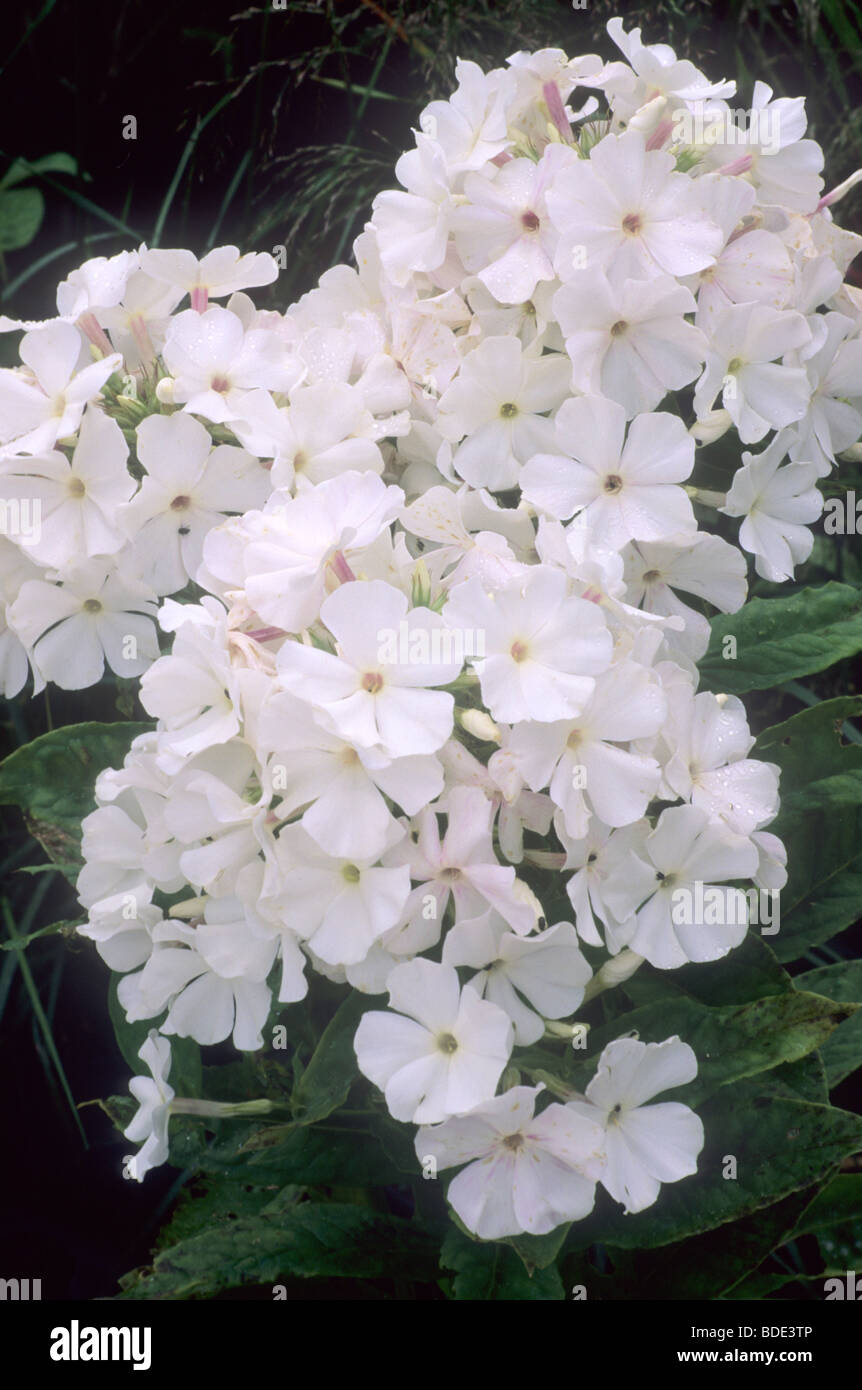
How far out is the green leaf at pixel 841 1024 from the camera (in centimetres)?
92

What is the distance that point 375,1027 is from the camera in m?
0.68

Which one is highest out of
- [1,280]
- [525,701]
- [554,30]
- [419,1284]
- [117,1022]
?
[554,30]

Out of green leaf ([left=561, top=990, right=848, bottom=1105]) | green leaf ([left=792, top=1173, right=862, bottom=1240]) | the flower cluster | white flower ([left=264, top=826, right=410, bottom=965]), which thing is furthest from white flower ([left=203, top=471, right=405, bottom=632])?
green leaf ([left=792, top=1173, right=862, bottom=1240])

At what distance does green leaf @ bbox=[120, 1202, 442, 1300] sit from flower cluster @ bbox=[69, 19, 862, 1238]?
9 centimetres

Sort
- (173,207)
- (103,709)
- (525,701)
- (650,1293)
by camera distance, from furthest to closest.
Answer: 1. (173,207)
2. (103,709)
3. (650,1293)
4. (525,701)

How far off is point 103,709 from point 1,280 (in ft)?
1.80

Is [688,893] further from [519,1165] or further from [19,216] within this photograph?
[19,216]

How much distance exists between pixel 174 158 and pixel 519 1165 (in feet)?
4.27

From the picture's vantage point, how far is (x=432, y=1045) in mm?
684

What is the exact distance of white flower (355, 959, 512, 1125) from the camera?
655 mm

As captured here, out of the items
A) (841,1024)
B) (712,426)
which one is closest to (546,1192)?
(841,1024)

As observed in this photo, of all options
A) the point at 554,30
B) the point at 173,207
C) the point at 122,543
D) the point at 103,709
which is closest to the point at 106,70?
the point at 173,207

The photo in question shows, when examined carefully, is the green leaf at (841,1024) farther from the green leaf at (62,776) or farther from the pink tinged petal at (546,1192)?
the green leaf at (62,776)
